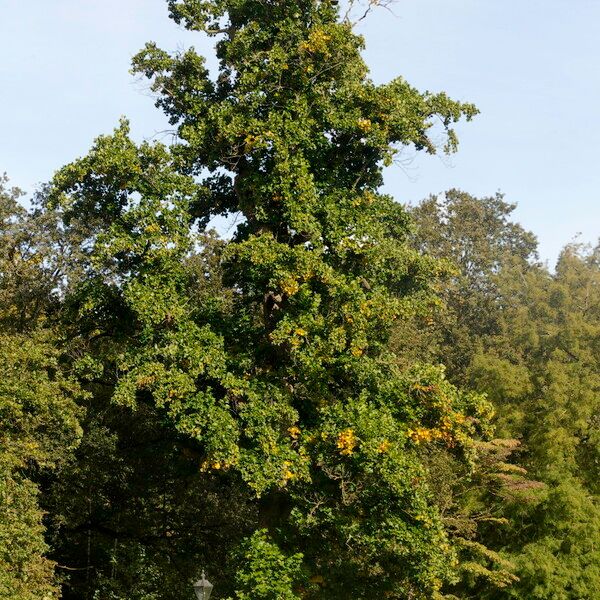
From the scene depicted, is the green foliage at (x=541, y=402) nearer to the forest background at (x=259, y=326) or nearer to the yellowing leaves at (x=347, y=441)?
the forest background at (x=259, y=326)

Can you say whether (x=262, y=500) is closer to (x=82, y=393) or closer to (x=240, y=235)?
(x=82, y=393)

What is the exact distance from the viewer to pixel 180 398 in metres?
17.0

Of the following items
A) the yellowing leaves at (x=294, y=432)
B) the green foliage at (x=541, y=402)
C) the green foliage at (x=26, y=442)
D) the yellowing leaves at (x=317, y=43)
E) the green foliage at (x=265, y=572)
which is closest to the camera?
the green foliage at (x=26, y=442)

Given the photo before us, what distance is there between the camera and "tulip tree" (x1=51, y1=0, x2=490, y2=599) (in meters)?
17.0

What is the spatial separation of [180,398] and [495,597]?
46.6 ft

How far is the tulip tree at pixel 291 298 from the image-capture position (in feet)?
55.7

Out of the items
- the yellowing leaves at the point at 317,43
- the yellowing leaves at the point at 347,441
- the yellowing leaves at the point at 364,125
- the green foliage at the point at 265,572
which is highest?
the yellowing leaves at the point at 317,43

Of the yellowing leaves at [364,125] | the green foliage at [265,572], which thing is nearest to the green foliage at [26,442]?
the green foliage at [265,572]

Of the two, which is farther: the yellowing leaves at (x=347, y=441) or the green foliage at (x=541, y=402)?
the green foliage at (x=541, y=402)

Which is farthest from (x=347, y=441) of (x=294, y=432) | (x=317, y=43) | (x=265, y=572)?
(x=317, y=43)

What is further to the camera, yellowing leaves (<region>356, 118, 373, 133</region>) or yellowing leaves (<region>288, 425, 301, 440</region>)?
yellowing leaves (<region>356, 118, 373, 133</region>)

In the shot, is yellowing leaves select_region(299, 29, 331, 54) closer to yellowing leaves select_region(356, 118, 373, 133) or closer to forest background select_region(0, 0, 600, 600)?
forest background select_region(0, 0, 600, 600)

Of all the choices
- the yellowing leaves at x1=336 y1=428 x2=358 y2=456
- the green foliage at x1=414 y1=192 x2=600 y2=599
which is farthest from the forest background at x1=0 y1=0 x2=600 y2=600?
the green foliage at x1=414 y1=192 x2=600 y2=599

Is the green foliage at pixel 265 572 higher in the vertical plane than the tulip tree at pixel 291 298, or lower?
lower
